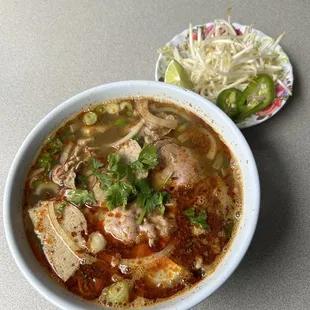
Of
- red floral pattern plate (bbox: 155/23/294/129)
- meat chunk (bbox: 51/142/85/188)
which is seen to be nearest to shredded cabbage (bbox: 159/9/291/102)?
red floral pattern plate (bbox: 155/23/294/129)

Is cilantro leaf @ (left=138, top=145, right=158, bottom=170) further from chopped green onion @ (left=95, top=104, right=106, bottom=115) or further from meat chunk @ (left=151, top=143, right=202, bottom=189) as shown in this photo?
chopped green onion @ (left=95, top=104, right=106, bottom=115)

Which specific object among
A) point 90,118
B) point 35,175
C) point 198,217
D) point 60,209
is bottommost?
point 198,217

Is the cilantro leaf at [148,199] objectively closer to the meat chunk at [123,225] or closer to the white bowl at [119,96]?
the meat chunk at [123,225]

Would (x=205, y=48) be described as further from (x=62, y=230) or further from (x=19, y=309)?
(x=19, y=309)

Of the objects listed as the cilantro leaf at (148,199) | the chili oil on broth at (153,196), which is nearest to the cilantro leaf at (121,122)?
the chili oil on broth at (153,196)

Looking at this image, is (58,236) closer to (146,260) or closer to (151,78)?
(146,260)

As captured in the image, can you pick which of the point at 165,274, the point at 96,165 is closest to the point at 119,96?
the point at 96,165

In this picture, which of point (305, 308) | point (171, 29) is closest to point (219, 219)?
point (305, 308)
